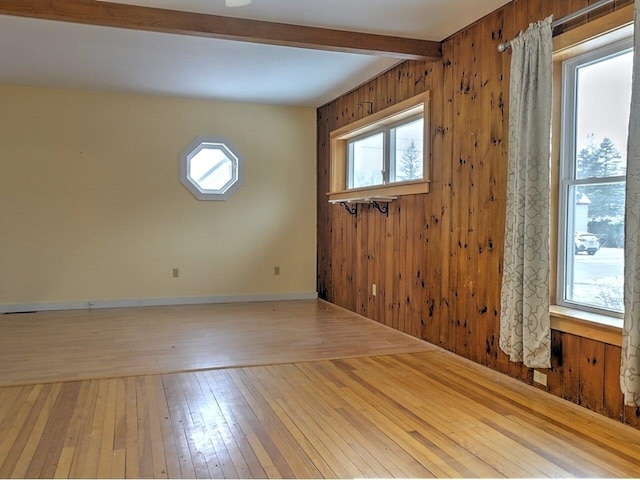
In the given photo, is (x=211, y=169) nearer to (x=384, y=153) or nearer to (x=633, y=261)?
(x=384, y=153)

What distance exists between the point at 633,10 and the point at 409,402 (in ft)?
7.47

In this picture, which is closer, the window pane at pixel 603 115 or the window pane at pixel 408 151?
the window pane at pixel 603 115

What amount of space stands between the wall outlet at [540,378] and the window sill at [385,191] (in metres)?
1.75

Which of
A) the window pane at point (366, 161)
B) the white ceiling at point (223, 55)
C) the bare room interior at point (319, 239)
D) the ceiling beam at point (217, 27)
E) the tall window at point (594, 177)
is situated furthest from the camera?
the window pane at point (366, 161)

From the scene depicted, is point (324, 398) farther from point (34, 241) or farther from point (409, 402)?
point (34, 241)

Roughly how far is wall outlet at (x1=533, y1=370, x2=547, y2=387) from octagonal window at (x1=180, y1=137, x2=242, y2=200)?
174 inches

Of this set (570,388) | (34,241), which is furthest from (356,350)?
(34,241)

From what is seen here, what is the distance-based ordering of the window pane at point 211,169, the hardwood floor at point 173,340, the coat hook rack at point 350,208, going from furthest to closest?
the window pane at point 211,169 < the coat hook rack at point 350,208 < the hardwood floor at point 173,340

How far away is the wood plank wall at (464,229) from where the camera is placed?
2.95m

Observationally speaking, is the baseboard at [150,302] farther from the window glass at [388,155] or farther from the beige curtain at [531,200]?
the beige curtain at [531,200]

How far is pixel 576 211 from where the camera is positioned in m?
3.01

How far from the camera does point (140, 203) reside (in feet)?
20.5

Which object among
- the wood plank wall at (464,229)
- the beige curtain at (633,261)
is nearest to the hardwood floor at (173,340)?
the wood plank wall at (464,229)

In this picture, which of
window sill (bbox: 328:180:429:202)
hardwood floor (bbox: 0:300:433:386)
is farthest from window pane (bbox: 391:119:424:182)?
hardwood floor (bbox: 0:300:433:386)
